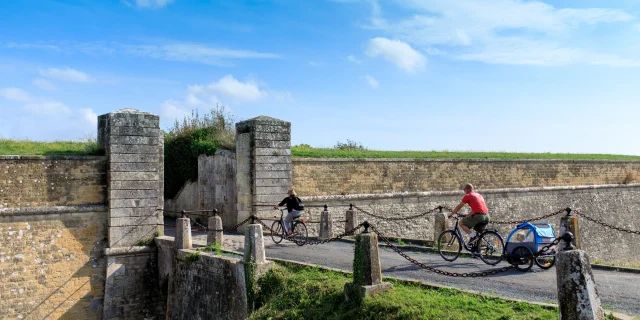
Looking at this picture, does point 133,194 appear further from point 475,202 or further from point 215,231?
point 475,202

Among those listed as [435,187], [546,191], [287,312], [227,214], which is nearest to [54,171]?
[227,214]

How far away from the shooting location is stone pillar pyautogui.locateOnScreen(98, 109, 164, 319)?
13125 millimetres

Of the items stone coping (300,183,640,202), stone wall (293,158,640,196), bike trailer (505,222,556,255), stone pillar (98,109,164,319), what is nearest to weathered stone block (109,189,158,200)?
stone pillar (98,109,164,319)

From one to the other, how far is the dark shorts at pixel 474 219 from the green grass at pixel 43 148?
8588 mm

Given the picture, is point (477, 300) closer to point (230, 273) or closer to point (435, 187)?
point (230, 273)

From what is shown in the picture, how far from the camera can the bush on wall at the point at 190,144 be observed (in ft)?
57.7

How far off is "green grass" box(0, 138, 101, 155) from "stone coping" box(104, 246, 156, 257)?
2.34 m

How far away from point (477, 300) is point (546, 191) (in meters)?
17.4

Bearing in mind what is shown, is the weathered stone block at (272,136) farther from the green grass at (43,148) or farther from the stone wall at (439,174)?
the green grass at (43,148)

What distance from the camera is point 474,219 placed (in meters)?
10.1

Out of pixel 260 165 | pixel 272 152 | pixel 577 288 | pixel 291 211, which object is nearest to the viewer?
pixel 577 288

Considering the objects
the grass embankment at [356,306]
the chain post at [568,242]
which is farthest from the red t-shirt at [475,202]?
the chain post at [568,242]

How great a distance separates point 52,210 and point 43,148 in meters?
2.10

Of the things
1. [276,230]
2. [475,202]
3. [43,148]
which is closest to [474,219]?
[475,202]
